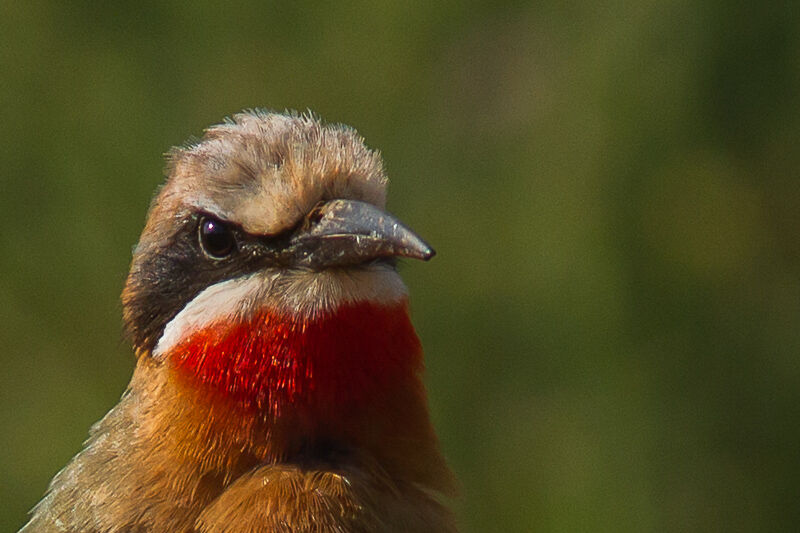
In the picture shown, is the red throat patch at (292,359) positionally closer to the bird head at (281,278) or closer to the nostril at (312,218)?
the bird head at (281,278)

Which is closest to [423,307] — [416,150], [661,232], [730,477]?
[416,150]

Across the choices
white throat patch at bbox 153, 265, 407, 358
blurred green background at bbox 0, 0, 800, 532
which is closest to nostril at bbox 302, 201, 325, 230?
white throat patch at bbox 153, 265, 407, 358

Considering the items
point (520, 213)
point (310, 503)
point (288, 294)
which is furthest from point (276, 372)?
point (520, 213)

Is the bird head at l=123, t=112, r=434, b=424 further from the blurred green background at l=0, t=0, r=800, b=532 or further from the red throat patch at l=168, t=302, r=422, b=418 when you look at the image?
the blurred green background at l=0, t=0, r=800, b=532

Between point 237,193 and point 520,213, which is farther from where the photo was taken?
point 520,213

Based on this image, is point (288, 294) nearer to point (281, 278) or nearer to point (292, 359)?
point (281, 278)

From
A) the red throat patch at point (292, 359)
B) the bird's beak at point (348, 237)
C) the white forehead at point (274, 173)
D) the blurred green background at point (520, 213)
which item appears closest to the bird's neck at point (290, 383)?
the red throat patch at point (292, 359)

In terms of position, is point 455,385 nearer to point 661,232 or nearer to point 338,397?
point 661,232
